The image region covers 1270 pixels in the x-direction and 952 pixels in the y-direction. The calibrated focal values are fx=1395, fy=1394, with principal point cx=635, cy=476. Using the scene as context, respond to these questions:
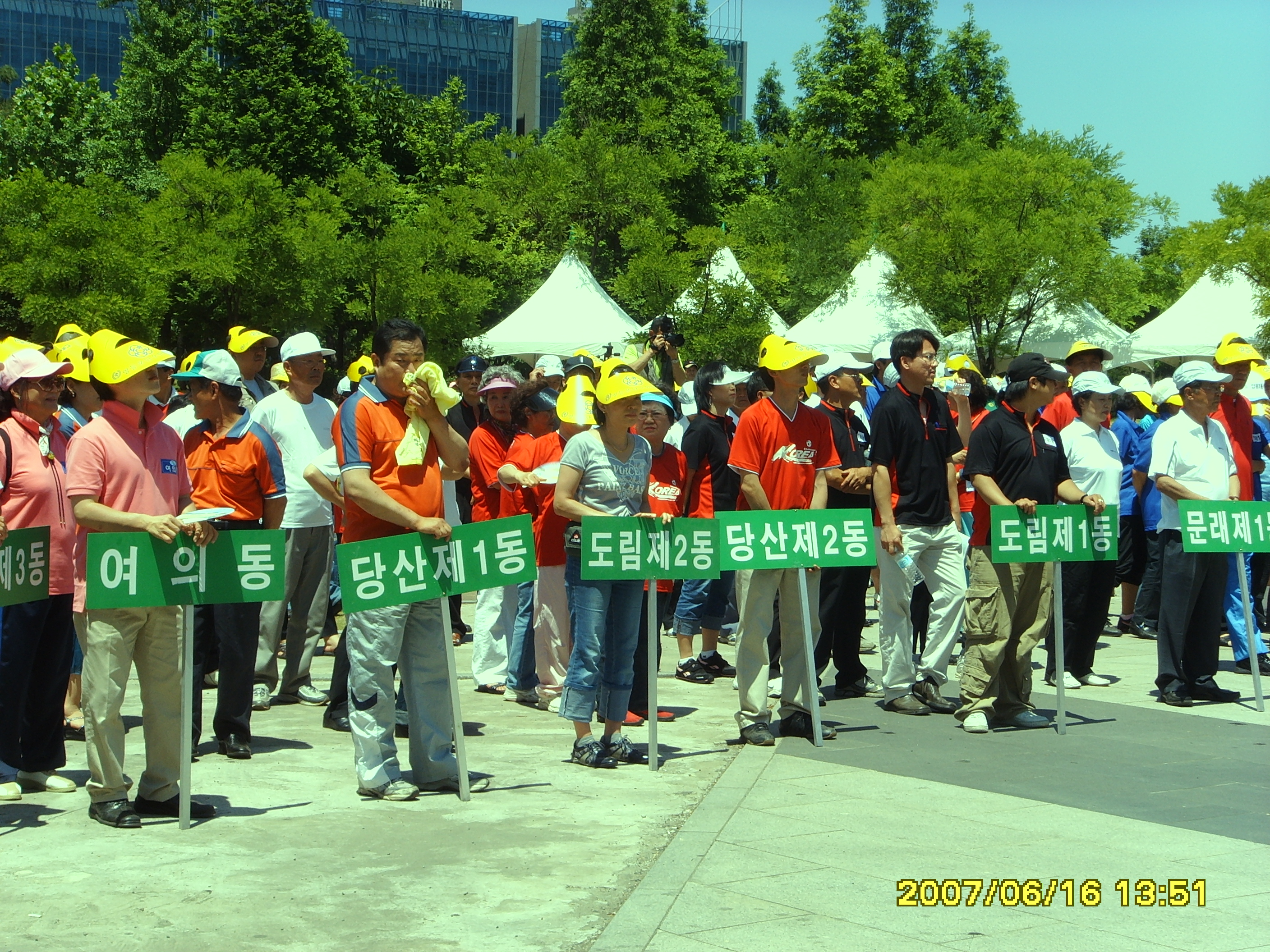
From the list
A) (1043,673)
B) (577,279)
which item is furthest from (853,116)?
(1043,673)

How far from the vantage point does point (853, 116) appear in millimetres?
49344

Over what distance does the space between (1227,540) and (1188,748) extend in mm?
1893

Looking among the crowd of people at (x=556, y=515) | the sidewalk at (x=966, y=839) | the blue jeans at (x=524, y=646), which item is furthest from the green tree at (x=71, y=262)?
the sidewalk at (x=966, y=839)

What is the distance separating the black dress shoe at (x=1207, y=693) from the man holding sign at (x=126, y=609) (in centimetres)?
673

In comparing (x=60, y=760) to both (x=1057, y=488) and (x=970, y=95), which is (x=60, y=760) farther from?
(x=970, y=95)

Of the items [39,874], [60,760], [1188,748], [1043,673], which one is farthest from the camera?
[1043,673]

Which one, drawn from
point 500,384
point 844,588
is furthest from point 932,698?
point 500,384

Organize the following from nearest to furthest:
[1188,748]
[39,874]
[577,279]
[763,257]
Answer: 1. [39,874]
2. [1188,748]
3. [577,279]
4. [763,257]

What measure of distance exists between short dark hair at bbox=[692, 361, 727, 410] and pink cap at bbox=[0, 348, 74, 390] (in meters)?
5.01

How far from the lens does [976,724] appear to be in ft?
27.9

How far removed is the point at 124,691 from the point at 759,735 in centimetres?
351

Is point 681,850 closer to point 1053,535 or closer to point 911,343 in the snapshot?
point 1053,535

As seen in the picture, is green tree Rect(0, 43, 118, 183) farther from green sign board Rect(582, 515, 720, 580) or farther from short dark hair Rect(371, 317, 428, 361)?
green sign board Rect(582, 515, 720, 580)

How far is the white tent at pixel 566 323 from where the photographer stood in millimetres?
23750
